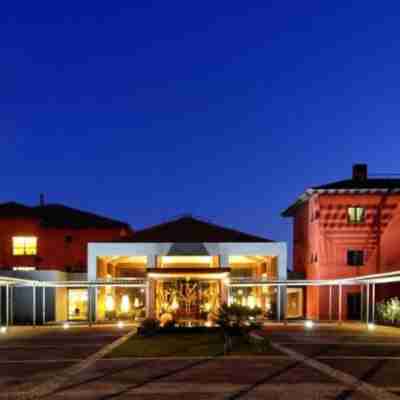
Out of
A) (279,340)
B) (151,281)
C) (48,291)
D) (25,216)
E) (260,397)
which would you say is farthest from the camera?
(25,216)

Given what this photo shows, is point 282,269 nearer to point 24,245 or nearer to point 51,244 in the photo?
point 51,244

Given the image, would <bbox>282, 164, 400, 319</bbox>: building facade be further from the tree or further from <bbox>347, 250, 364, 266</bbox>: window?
the tree

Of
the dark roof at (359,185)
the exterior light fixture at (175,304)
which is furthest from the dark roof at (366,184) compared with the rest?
the exterior light fixture at (175,304)

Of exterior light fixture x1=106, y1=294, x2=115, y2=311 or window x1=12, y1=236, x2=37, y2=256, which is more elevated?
window x1=12, y1=236, x2=37, y2=256

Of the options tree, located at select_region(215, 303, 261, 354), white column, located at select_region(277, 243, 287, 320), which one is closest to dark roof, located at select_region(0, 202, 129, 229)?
white column, located at select_region(277, 243, 287, 320)

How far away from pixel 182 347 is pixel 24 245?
23.3m

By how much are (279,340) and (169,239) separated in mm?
16111

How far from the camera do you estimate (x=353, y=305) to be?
3675 cm

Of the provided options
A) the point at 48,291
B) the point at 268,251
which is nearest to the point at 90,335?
the point at 48,291

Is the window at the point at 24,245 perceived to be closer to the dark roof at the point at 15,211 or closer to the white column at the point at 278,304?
the dark roof at the point at 15,211

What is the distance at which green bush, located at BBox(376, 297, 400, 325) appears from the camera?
29.7m

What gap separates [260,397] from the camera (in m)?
11.6

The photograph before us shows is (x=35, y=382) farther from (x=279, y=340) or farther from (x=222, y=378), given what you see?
(x=279, y=340)

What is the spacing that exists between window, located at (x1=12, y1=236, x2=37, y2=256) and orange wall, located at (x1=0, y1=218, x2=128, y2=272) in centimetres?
22
